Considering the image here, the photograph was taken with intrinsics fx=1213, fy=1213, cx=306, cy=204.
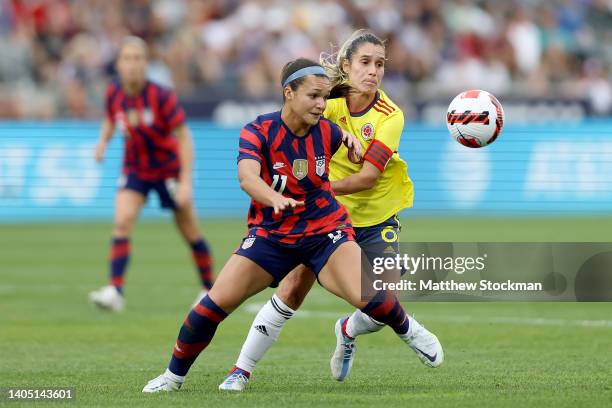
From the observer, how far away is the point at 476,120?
8.02 m

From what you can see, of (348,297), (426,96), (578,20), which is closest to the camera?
(348,297)

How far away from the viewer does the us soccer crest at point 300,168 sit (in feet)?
24.0

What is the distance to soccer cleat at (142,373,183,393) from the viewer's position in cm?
742

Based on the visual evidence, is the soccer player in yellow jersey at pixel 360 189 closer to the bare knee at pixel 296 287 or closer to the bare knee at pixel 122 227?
the bare knee at pixel 296 287

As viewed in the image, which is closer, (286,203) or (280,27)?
(286,203)

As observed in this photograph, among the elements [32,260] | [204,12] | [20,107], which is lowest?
[32,260]

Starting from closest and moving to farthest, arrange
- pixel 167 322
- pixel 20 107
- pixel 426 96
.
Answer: pixel 167 322
pixel 20 107
pixel 426 96

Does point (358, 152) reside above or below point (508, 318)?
above

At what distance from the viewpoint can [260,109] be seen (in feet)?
74.4

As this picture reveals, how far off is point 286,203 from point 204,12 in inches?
748

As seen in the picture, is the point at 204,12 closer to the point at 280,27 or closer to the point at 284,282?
the point at 280,27

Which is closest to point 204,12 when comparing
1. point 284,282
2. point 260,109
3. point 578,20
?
point 260,109

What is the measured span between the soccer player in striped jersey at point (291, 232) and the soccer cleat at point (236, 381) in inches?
12.7

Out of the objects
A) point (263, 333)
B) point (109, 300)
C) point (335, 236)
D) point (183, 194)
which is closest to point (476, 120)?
point (335, 236)
